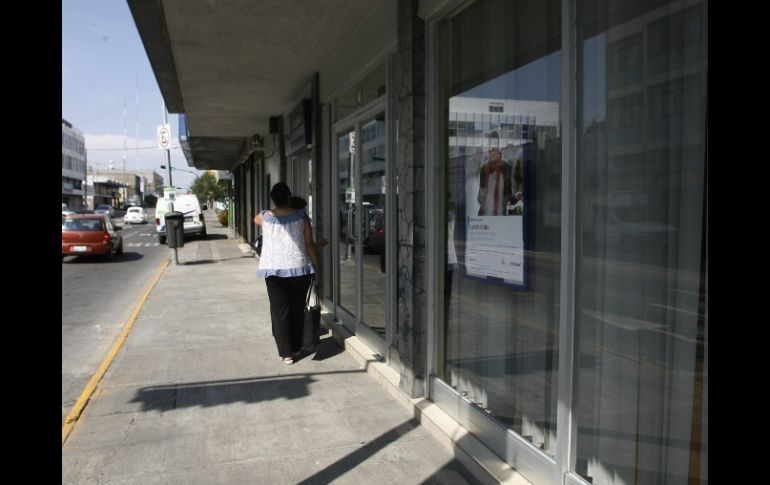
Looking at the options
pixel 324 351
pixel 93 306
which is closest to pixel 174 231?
pixel 93 306

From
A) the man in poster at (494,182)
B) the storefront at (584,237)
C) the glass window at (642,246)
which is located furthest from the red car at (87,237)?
the glass window at (642,246)

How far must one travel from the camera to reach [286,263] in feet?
18.7

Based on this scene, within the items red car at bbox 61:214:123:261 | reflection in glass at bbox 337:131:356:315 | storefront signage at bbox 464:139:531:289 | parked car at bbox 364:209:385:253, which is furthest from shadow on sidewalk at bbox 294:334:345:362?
red car at bbox 61:214:123:261

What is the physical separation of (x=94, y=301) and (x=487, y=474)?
30.2ft

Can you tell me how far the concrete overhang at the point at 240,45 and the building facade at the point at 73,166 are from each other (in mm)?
92139

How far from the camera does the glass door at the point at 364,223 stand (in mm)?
5703

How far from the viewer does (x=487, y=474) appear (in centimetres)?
339

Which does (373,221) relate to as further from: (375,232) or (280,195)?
(280,195)

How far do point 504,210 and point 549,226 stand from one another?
438 mm

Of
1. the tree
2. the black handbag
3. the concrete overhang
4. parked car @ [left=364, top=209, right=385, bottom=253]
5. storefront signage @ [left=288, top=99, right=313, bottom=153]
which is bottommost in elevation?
the black handbag

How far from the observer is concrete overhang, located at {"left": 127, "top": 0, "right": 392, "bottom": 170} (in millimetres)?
5805

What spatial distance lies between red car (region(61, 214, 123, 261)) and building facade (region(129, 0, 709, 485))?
1266 centimetres

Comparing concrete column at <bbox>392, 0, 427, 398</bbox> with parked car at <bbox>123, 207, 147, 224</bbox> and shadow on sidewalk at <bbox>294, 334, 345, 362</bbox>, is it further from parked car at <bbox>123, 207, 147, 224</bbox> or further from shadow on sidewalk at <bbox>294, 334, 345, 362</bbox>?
parked car at <bbox>123, 207, 147, 224</bbox>
